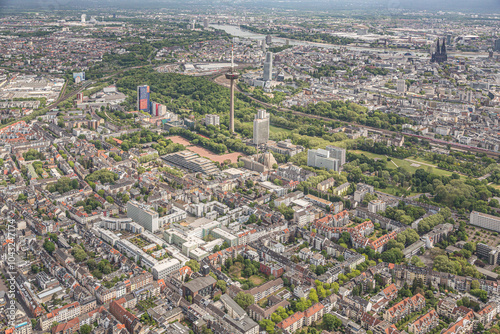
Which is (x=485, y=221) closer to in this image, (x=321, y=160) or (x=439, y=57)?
(x=321, y=160)

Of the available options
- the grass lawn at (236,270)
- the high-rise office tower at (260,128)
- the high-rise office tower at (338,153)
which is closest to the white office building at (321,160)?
the high-rise office tower at (338,153)

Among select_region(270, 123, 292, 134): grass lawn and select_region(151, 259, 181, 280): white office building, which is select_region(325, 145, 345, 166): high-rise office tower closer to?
select_region(270, 123, 292, 134): grass lawn

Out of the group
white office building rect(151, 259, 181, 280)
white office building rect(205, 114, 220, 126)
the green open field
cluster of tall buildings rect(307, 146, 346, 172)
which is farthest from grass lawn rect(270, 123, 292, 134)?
white office building rect(151, 259, 181, 280)

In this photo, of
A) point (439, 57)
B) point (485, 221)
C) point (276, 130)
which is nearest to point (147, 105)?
point (276, 130)

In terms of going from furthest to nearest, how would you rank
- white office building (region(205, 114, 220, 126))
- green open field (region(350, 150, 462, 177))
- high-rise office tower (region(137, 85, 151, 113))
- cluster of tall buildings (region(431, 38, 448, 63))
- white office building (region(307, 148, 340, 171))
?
1. cluster of tall buildings (region(431, 38, 448, 63))
2. high-rise office tower (region(137, 85, 151, 113))
3. white office building (region(205, 114, 220, 126))
4. green open field (region(350, 150, 462, 177))
5. white office building (region(307, 148, 340, 171))

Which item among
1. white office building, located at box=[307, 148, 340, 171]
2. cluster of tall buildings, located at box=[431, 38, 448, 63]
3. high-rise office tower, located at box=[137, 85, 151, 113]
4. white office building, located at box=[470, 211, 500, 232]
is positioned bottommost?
white office building, located at box=[470, 211, 500, 232]

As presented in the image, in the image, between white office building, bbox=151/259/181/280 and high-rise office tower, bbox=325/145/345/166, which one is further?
high-rise office tower, bbox=325/145/345/166
